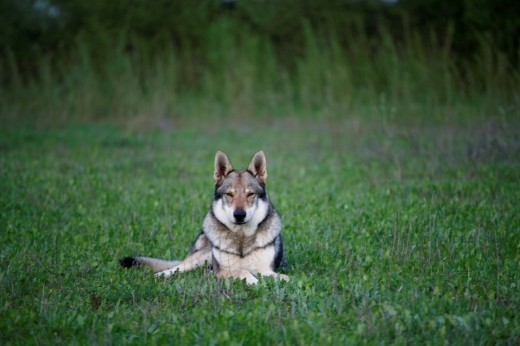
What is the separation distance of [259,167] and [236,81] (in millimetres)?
10841

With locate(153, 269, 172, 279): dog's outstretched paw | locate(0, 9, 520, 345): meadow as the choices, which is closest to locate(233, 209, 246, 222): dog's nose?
locate(0, 9, 520, 345): meadow

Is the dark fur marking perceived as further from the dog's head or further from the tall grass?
the tall grass

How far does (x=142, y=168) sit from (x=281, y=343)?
23.2 ft

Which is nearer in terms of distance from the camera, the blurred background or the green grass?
the green grass

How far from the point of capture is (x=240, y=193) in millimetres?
Answer: 5184

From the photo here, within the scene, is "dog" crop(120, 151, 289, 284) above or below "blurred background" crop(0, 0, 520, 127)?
below

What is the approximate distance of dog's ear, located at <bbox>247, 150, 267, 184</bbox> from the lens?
5.47 meters

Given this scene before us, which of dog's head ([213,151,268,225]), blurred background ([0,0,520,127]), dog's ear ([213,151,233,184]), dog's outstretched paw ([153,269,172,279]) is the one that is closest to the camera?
dog's outstretched paw ([153,269,172,279])

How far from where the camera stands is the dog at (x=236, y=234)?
5.05 meters

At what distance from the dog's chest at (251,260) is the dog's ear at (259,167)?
734 millimetres

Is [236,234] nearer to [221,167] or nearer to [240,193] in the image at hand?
[240,193]

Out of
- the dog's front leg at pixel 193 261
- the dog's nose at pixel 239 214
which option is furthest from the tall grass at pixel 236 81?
the dog's nose at pixel 239 214

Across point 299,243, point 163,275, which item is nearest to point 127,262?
point 163,275

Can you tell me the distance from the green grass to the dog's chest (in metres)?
0.29
